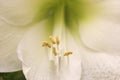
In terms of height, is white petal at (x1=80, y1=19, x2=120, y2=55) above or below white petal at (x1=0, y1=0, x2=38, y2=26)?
below

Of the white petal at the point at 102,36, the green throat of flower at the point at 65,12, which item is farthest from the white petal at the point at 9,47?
the white petal at the point at 102,36

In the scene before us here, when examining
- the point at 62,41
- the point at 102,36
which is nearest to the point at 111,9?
the point at 102,36

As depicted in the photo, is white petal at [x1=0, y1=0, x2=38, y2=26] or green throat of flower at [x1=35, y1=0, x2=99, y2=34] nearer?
white petal at [x1=0, y1=0, x2=38, y2=26]

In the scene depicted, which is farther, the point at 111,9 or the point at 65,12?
the point at 65,12

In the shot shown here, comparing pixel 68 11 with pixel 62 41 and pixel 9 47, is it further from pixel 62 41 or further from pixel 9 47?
pixel 9 47

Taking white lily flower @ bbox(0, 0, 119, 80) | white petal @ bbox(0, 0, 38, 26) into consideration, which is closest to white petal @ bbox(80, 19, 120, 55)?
white lily flower @ bbox(0, 0, 119, 80)

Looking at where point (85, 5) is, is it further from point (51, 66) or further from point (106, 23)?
point (51, 66)

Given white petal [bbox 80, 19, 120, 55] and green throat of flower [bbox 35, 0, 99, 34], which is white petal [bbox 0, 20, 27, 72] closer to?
green throat of flower [bbox 35, 0, 99, 34]

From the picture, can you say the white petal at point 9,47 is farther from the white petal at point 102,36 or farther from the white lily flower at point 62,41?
the white petal at point 102,36
